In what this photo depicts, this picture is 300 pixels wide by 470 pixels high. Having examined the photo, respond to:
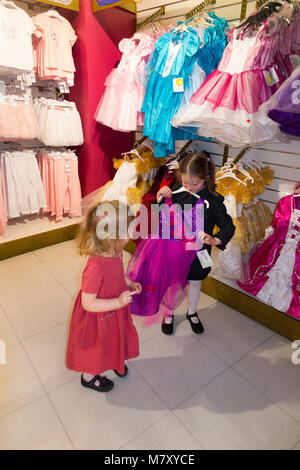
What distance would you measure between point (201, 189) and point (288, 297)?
116 cm

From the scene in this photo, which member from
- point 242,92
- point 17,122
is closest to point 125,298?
point 242,92

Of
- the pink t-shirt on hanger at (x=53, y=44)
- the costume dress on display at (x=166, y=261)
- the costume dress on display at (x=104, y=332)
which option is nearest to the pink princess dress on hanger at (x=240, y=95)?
the costume dress on display at (x=166, y=261)

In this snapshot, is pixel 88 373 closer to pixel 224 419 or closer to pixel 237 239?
pixel 224 419

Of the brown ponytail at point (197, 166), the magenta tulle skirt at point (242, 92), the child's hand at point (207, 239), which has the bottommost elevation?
the child's hand at point (207, 239)

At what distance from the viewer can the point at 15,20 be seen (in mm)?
2818

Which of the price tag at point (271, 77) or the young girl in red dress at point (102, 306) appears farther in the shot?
the price tag at point (271, 77)

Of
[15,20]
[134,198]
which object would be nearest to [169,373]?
[134,198]

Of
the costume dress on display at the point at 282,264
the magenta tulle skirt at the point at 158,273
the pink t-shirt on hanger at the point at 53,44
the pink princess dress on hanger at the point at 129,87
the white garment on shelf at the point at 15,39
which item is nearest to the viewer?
the magenta tulle skirt at the point at 158,273

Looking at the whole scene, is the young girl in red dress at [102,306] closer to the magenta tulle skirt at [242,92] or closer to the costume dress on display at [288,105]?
the costume dress on display at [288,105]

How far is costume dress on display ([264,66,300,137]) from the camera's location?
62.5 inches

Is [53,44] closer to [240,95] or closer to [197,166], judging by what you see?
[240,95]

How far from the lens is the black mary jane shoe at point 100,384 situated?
1829 mm

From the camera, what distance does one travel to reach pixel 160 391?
6.09ft

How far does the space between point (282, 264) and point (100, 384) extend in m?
1.63
